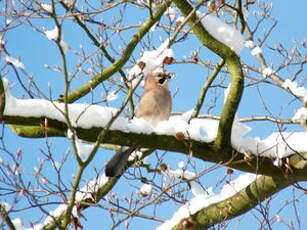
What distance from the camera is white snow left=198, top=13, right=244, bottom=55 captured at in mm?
4578

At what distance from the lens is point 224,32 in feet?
15.2

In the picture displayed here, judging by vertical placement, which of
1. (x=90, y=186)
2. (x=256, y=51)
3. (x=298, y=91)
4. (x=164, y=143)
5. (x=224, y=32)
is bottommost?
(x=164, y=143)

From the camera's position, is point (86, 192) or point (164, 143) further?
point (86, 192)

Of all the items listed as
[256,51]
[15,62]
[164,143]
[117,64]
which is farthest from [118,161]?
[256,51]

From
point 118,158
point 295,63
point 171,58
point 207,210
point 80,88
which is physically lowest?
point 207,210

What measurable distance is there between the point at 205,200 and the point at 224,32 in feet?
5.47

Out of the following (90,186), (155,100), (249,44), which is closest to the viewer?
(90,186)

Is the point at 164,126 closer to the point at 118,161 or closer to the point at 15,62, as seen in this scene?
the point at 118,161

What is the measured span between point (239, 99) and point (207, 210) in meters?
1.18

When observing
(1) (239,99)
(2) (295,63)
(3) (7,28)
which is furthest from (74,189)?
(2) (295,63)

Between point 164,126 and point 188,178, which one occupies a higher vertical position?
point 188,178

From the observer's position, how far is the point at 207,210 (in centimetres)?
477

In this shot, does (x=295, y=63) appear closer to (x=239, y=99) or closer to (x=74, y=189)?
(x=239, y=99)

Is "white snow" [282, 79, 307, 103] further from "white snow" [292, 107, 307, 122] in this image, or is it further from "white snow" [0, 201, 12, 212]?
"white snow" [0, 201, 12, 212]
